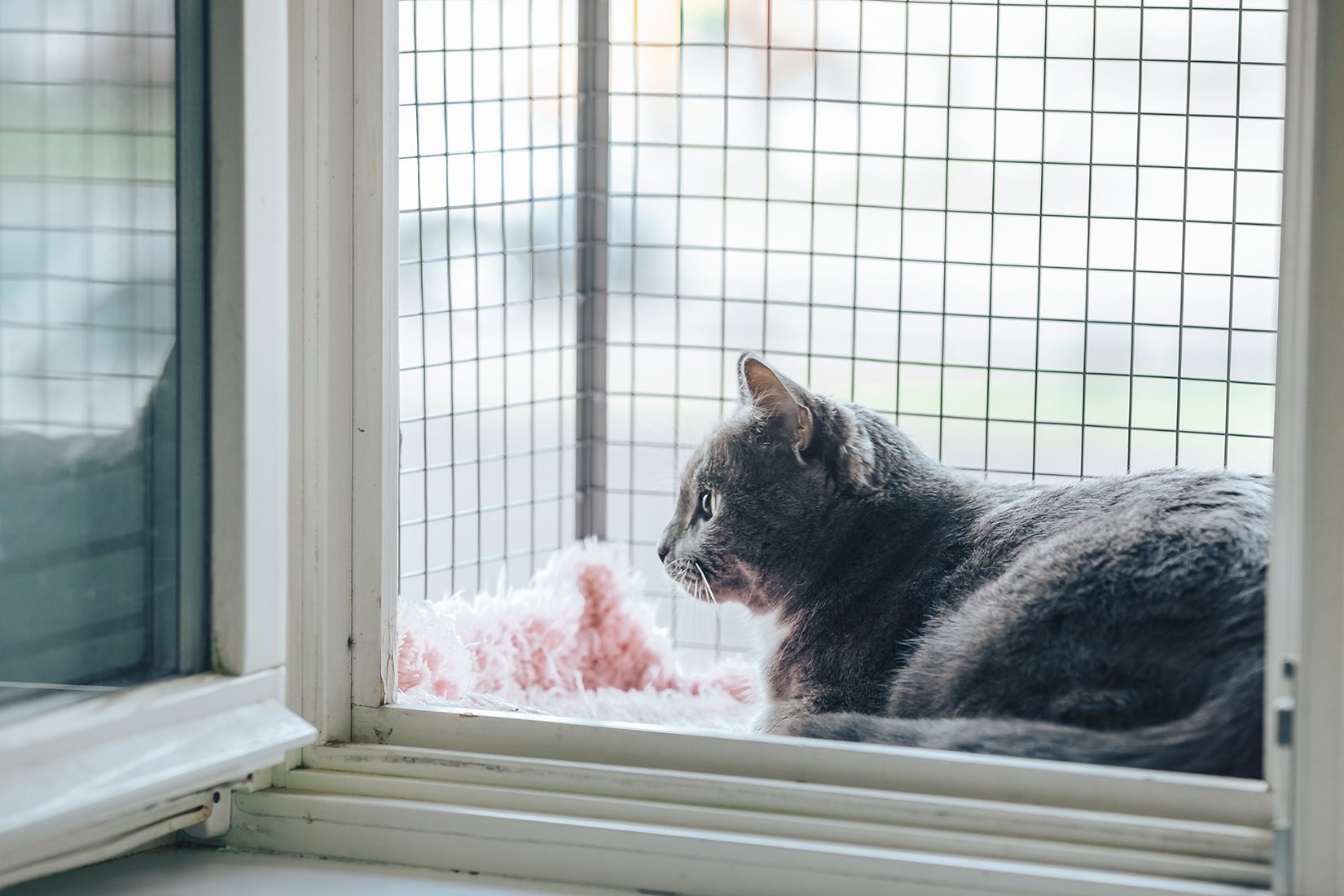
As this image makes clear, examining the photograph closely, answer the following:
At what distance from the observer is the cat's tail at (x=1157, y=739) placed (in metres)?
0.91

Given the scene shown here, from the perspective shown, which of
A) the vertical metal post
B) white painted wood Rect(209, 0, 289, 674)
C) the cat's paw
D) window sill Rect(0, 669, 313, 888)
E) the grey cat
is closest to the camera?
window sill Rect(0, 669, 313, 888)

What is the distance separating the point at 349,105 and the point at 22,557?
46 centimetres

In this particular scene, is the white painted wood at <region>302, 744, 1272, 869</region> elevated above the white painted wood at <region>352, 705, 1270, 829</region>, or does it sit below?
below

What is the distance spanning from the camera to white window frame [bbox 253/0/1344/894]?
2.78ft

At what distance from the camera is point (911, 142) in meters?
3.92

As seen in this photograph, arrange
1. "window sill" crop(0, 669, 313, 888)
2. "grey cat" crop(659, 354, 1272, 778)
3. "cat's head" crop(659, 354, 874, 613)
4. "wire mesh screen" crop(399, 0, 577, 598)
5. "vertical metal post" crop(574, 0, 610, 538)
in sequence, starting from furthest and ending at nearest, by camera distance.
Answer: "vertical metal post" crop(574, 0, 610, 538), "wire mesh screen" crop(399, 0, 577, 598), "cat's head" crop(659, 354, 874, 613), "grey cat" crop(659, 354, 1272, 778), "window sill" crop(0, 669, 313, 888)

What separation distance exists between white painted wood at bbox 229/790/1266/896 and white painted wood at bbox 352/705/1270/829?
0.05 meters

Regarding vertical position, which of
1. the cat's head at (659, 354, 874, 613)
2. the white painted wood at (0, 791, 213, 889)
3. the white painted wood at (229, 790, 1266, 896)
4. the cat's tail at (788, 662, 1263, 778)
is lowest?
the white painted wood at (229, 790, 1266, 896)

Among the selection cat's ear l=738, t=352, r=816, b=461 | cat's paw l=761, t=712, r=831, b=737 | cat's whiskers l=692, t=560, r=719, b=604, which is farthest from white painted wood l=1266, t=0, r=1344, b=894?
cat's whiskers l=692, t=560, r=719, b=604

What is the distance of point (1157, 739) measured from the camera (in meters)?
0.94

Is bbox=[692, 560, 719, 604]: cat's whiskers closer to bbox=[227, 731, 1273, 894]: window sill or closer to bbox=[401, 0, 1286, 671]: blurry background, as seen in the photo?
bbox=[401, 0, 1286, 671]: blurry background

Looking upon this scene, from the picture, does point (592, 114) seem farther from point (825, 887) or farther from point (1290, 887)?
point (1290, 887)

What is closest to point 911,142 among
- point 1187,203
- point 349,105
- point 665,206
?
point 665,206

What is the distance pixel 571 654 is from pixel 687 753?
76 centimetres
